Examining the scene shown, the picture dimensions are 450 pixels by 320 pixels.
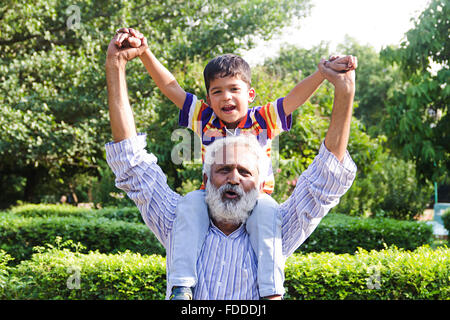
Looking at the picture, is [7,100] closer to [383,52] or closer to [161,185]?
[383,52]

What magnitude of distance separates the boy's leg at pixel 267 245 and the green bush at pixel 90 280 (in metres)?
3.20

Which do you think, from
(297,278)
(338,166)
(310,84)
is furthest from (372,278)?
(338,166)

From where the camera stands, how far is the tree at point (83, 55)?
10.5m

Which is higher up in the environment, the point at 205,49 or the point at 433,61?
the point at 205,49

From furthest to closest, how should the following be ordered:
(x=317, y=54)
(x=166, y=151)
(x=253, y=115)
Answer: (x=317, y=54) < (x=166, y=151) < (x=253, y=115)

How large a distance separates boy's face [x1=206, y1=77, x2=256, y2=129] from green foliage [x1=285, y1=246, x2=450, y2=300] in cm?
269

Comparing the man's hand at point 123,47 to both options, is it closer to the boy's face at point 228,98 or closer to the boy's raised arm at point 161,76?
the boy's raised arm at point 161,76

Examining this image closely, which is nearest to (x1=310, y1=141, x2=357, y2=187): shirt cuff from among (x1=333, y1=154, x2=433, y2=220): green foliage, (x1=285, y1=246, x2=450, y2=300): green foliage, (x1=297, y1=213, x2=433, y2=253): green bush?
(x1=285, y1=246, x2=450, y2=300): green foliage

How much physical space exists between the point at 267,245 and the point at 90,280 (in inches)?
140

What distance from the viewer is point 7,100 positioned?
10.2 metres

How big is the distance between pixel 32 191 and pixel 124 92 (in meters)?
18.1

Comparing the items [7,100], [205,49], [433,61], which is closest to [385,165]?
[433,61]

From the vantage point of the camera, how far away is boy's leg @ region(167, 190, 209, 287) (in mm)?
1848

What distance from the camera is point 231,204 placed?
1.96 metres
